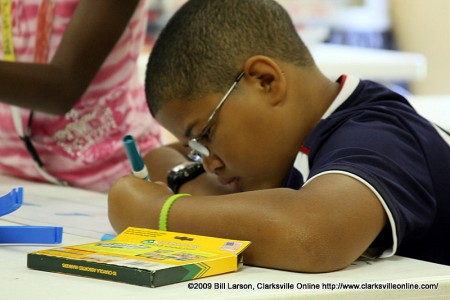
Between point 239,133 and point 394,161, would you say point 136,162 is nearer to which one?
point 239,133

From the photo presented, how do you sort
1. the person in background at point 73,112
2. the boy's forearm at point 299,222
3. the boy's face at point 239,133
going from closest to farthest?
the boy's forearm at point 299,222
the boy's face at point 239,133
the person in background at point 73,112

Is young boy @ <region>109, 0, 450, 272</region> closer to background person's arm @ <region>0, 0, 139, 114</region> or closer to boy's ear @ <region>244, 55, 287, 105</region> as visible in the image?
boy's ear @ <region>244, 55, 287, 105</region>

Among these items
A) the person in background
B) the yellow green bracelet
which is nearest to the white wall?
the person in background

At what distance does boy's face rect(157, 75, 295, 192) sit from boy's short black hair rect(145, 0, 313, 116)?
0.02 m

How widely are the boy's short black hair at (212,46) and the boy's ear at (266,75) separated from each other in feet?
0.07

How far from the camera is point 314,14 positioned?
4.26 m

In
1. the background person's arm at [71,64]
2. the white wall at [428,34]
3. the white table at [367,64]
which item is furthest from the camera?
the white wall at [428,34]

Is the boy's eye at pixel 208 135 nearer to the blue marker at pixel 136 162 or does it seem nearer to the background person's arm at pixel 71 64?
the blue marker at pixel 136 162

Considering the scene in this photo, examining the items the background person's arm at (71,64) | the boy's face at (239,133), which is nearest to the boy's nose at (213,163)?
the boy's face at (239,133)

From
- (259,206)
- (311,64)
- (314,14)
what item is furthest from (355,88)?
(314,14)

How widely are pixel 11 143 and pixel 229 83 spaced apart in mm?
675

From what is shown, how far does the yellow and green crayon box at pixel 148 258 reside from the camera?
0.89 meters

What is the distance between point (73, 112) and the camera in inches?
67.2

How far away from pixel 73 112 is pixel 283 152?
578 millimetres
